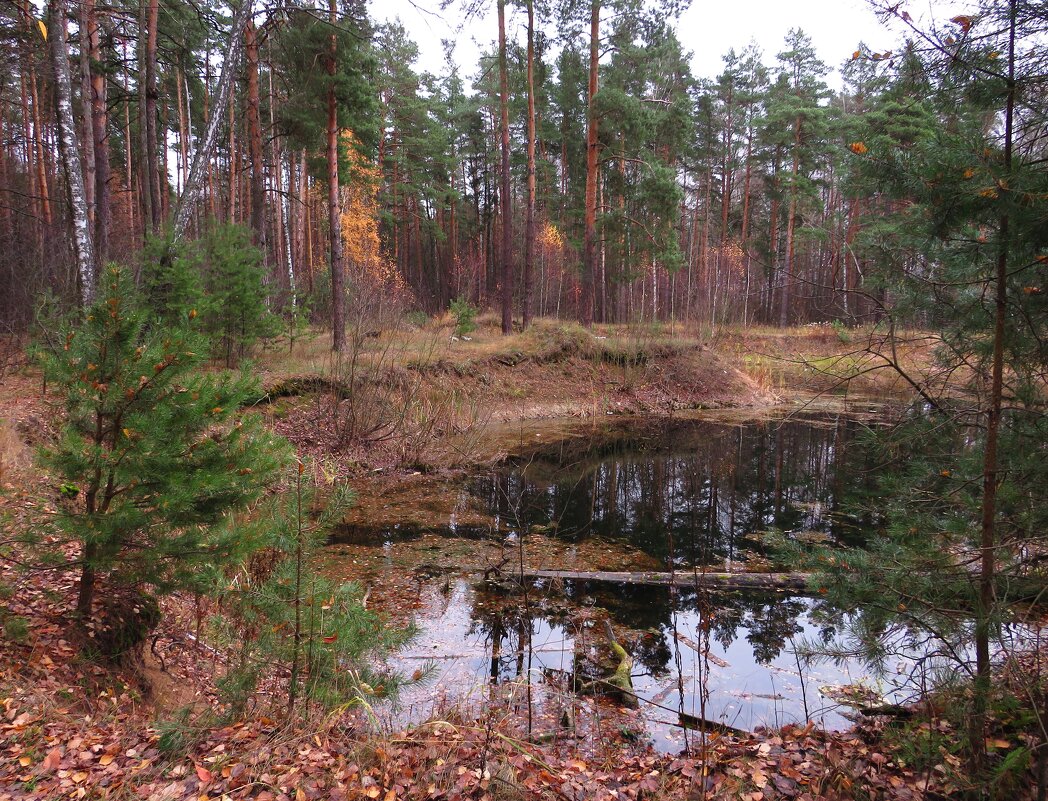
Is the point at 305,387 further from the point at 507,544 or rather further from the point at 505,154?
the point at 505,154

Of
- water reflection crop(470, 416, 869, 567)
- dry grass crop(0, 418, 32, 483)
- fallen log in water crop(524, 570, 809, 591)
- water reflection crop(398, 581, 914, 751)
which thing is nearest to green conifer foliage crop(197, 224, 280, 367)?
dry grass crop(0, 418, 32, 483)

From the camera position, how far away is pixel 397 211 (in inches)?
1292

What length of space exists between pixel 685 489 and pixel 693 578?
520cm

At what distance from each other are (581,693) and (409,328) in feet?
46.3

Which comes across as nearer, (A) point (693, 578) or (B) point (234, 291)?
(A) point (693, 578)

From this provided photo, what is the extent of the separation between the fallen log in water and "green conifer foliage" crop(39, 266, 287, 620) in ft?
12.2

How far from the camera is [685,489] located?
36.5ft

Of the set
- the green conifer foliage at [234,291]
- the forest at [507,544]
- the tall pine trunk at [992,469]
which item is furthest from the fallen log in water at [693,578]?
the green conifer foliage at [234,291]

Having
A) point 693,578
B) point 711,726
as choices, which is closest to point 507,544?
point 693,578

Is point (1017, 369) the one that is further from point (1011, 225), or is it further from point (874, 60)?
point (874, 60)

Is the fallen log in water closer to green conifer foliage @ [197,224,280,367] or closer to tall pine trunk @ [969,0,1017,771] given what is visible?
tall pine trunk @ [969,0,1017,771]

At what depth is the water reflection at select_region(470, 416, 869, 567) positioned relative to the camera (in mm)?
8453

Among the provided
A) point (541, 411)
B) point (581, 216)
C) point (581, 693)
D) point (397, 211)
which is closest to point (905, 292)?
point (581, 693)

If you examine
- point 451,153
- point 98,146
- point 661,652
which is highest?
point 451,153
